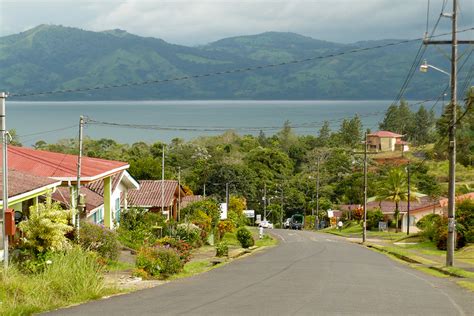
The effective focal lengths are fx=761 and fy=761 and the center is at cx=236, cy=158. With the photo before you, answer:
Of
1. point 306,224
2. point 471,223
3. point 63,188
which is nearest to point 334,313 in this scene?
point 63,188

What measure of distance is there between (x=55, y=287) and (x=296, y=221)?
89736 mm

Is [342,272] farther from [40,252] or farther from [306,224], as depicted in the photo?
[306,224]

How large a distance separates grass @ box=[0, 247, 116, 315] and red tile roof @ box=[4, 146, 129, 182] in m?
12.7

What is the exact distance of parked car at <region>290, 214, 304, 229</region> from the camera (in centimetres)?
10211

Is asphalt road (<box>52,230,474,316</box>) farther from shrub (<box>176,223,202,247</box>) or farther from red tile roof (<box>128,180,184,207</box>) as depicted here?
red tile roof (<box>128,180,184,207</box>)

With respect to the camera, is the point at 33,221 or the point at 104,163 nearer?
the point at 33,221

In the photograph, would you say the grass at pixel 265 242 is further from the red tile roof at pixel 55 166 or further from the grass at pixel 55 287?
the grass at pixel 55 287

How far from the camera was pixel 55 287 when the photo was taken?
18234mm

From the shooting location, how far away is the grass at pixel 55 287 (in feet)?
55.1

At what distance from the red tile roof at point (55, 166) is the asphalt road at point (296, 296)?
965cm

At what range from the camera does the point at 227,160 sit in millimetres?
114875

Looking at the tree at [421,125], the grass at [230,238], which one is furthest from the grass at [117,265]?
the tree at [421,125]

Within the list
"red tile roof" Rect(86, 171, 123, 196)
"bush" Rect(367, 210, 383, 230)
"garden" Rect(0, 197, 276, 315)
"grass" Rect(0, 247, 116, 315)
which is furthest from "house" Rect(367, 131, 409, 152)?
"grass" Rect(0, 247, 116, 315)

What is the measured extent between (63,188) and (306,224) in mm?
71007
